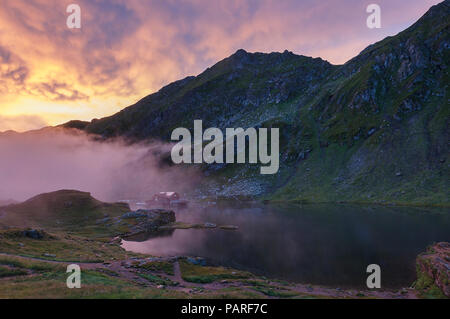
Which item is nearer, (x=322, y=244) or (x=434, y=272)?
(x=434, y=272)

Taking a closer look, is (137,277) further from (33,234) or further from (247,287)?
(33,234)

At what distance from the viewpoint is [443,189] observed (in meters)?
138

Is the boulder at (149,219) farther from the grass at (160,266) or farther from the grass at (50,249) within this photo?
the grass at (160,266)

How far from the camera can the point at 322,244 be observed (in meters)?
74.0

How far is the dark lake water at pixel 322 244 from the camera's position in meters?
53.8

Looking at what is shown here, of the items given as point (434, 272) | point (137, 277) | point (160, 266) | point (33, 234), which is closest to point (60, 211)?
point (33, 234)

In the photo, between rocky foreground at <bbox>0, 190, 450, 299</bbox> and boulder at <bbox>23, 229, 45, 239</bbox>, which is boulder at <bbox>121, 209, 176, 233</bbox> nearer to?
rocky foreground at <bbox>0, 190, 450, 299</bbox>

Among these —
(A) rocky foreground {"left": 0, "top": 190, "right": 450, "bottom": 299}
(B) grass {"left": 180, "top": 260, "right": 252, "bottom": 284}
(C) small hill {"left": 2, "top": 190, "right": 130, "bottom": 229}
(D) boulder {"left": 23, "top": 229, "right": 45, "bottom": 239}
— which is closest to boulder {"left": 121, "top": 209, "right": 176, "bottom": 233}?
(C) small hill {"left": 2, "top": 190, "right": 130, "bottom": 229}

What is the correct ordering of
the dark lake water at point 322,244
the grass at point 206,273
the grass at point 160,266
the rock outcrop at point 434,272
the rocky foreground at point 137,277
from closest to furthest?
the rocky foreground at point 137,277 < the rock outcrop at point 434,272 < the grass at point 206,273 < the grass at point 160,266 < the dark lake water at point 322,244

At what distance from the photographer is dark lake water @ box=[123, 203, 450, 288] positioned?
53812mm

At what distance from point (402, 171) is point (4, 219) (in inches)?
7546

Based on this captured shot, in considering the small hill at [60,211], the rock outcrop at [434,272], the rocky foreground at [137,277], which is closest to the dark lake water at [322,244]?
the rock outcrop at [434,272]
